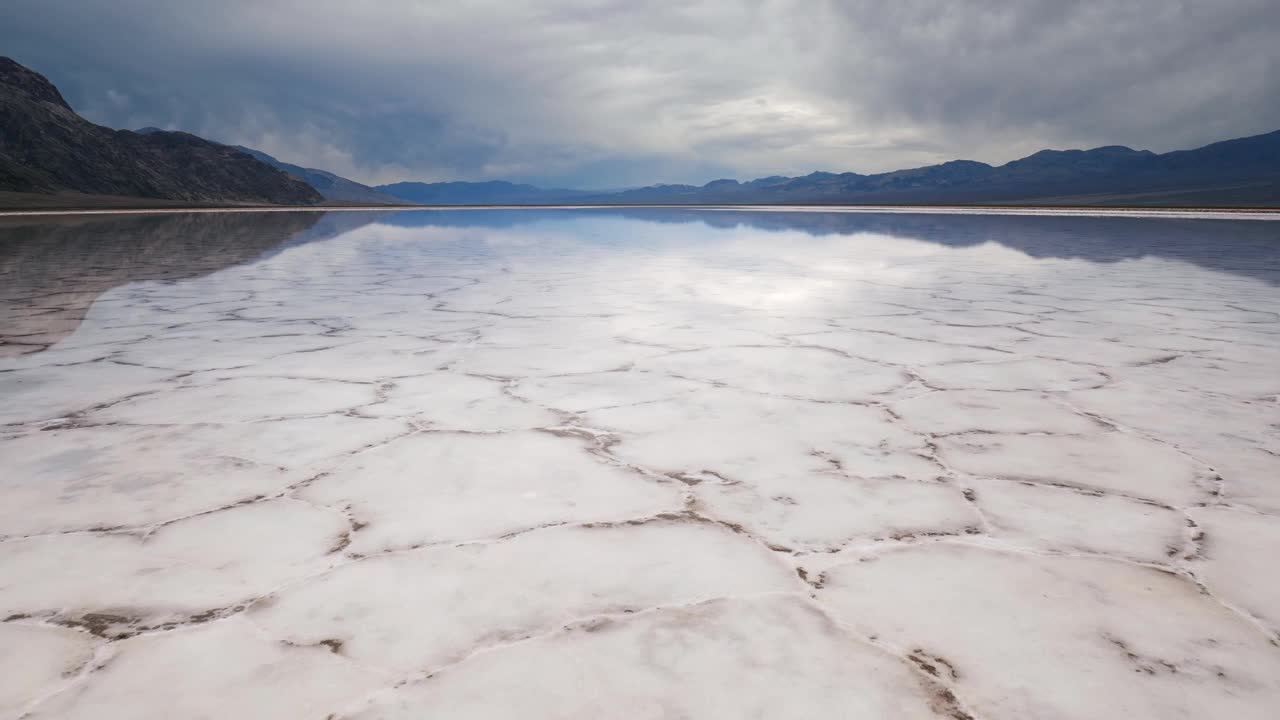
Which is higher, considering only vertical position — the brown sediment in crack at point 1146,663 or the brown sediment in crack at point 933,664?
the brown sediment in crack at point 933,664

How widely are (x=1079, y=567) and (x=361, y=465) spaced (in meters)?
1.27

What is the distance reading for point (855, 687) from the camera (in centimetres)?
77

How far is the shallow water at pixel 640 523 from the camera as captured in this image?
0.79 metres

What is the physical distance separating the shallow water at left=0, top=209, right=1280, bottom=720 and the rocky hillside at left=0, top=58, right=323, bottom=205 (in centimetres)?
3801

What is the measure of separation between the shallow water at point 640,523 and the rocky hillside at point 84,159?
38.0 metres

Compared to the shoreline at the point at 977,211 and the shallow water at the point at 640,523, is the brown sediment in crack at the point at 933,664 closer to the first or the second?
the shallow water at the point at 640,523

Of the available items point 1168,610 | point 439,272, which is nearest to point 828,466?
point 1168,610

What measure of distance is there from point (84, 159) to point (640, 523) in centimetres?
4818

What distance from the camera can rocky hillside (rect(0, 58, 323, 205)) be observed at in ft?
115

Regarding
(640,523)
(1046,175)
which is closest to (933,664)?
(640,523)

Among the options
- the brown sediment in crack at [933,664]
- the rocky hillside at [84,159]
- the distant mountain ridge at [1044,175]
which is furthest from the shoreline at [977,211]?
the distant mountain ridge at [1044,175]

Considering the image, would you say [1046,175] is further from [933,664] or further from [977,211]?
[933,664]

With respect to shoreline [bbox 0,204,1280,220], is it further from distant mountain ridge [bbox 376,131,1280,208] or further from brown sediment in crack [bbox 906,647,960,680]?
distant mountain ridge [bbox 376,131,1280,208]

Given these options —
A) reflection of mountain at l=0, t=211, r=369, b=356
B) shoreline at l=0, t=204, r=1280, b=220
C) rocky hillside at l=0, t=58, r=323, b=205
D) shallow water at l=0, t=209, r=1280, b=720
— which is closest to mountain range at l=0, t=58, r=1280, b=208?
rocky hillside at l=0, t=58, r=323, b=205
